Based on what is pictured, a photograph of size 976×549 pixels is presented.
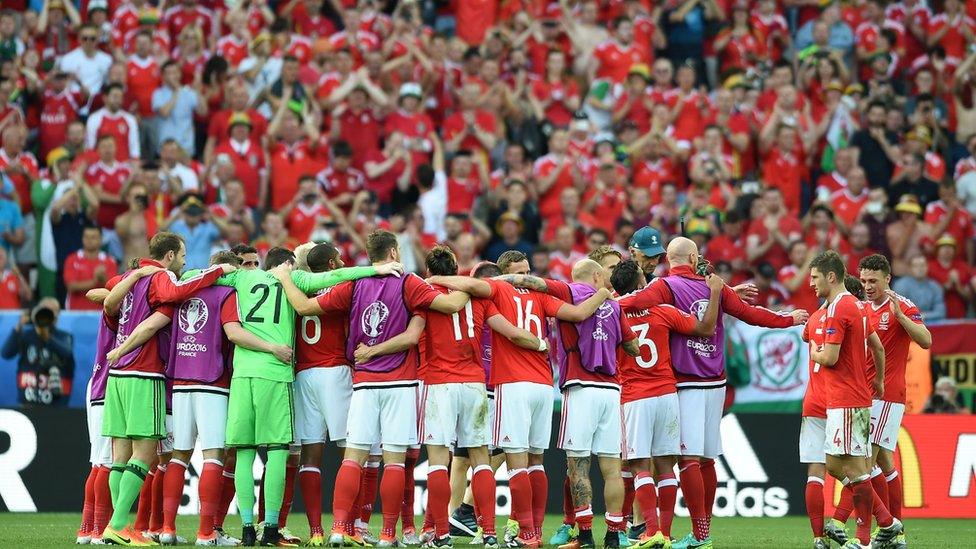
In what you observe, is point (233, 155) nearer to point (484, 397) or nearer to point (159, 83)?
point (159, 83)

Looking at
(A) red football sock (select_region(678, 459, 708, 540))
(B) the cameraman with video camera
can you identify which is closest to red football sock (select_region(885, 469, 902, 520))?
(A) red football sock (select_region(678, 459, 708, 540))

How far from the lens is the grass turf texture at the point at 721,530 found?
13.9 metres

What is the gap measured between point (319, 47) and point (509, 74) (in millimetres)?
3192

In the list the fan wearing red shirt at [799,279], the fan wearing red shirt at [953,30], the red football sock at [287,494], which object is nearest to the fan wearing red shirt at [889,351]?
the red football sock at [287,494]

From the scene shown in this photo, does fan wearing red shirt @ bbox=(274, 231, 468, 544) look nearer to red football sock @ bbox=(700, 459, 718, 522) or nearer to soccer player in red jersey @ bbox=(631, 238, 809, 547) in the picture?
soccer player in red jersey @ bbox=(631, 238, 809, 547)

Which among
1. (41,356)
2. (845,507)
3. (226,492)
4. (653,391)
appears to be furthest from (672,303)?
(41,356)

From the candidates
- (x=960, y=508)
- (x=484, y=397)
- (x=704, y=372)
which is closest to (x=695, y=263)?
(x=704, y=372)

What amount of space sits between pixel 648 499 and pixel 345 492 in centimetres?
257

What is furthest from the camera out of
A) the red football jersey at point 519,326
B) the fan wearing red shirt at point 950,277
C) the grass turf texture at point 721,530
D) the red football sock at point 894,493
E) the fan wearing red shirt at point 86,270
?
the fan wearing red shirt at point 950,277

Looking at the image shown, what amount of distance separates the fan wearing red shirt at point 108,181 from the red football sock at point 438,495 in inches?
409

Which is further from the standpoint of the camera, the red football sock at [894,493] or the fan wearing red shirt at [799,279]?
the fan wearing red shirt at [799,279]

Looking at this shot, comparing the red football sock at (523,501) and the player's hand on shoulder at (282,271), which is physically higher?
the player's hand on shoulder at (282,271)

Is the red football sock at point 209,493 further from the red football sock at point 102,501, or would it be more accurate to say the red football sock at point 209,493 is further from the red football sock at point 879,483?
the red football sock at point 879,483

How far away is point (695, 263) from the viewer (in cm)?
1349
